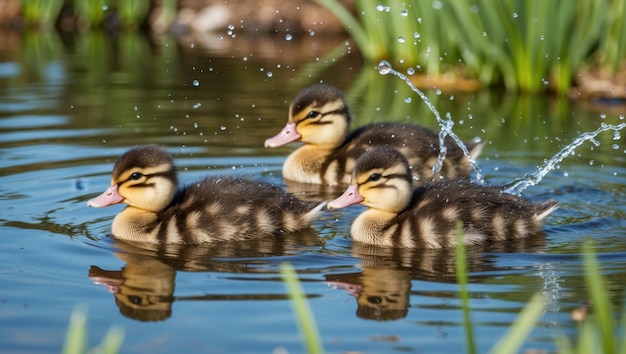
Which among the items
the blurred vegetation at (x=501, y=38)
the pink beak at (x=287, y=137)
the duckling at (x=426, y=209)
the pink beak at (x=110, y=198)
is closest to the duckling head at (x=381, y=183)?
the duckling at (x=426, y=209)

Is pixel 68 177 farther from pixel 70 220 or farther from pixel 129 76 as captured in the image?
pixel 129 76

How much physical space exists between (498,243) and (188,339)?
2.41m

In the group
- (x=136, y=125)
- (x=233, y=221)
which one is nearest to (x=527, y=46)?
(x=136, y=125)

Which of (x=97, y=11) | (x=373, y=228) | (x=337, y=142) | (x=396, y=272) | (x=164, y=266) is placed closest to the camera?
(x=396, y=272)

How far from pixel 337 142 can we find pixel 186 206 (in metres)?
2.67

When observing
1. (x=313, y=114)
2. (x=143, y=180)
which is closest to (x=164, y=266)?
(x=143, y=180)

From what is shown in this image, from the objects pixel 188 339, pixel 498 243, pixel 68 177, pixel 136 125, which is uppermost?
pixel 136 125

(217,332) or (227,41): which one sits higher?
(227,41)

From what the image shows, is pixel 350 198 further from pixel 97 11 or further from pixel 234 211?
pixel 97 11

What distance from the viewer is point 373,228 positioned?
22.7 ft

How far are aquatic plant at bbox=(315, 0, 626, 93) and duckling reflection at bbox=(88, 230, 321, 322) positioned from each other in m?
5.44

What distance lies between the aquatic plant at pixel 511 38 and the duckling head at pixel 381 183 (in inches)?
204

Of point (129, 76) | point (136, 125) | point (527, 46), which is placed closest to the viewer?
point (136, 125)

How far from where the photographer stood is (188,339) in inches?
200
